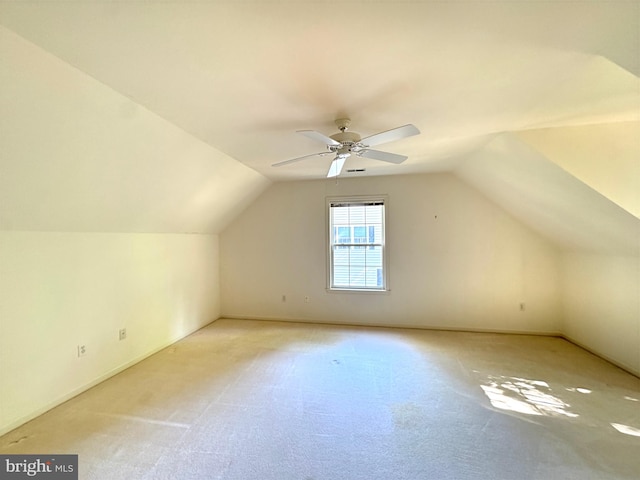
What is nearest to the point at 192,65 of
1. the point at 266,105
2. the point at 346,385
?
the point at 266,105

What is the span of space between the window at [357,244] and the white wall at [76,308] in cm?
246

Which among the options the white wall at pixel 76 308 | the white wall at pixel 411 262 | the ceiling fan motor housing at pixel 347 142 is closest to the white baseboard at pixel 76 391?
the white wall at pixel 76 308

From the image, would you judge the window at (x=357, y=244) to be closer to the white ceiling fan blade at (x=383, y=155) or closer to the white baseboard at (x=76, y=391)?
the white ceiling fan blade at (x=383, y=155)

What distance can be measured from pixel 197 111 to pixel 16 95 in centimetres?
99

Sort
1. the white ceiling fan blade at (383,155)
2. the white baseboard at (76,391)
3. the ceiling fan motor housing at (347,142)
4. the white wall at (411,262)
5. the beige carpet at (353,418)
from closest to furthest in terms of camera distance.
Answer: the beige carpet at (353,418)
the white baseboard at (76,391)
the ceiling fan motor housing at (347,142)
the white ceiling fan blade at (383,155)
the white wall at (411,262)

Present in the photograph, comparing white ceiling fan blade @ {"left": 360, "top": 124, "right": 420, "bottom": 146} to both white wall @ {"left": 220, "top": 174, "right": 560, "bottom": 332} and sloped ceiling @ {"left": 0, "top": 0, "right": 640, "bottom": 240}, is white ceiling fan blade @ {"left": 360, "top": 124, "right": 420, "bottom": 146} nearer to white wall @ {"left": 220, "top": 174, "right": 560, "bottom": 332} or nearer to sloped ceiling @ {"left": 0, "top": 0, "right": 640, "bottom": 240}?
sloped ceiling @ {"left": 0, "top": 0, "right": 640, "bottom": 240}

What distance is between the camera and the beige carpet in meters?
1.81

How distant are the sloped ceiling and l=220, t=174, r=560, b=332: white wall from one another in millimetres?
1897

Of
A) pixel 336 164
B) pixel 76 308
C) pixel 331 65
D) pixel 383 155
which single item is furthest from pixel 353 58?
pixel 76 308

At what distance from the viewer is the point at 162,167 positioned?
2826 millimetres

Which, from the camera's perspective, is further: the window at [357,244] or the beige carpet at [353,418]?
the window at [357,244]

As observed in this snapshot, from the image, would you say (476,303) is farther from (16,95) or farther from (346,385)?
(16,95)

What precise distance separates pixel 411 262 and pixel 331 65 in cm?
356

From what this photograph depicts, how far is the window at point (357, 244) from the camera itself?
4773 millimetres
